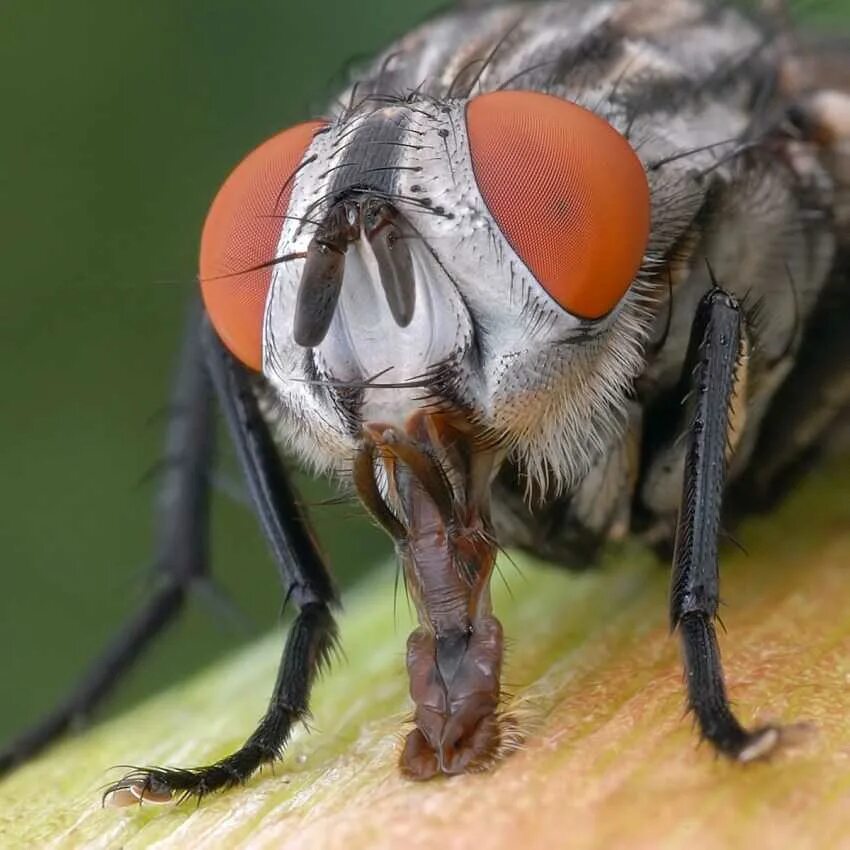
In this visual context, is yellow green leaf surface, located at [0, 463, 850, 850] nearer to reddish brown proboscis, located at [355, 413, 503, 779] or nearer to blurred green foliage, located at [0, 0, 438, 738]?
reddish brown proboscis, located at [355, 413, 503, 779]

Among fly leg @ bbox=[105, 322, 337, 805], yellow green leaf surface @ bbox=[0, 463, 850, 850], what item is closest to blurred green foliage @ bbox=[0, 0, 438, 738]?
yellow green leaf surface @ bbox=[0, 463, 850, 850]

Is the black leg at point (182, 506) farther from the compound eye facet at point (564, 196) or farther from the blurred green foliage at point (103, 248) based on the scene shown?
the compound eye facet at point (564, 196)

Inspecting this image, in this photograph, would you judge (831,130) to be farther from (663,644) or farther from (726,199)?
(663,644)

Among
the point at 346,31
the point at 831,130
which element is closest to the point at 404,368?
the point at 831,130

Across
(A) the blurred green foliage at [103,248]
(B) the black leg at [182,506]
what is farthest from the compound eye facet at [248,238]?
(A) the blurred green foliage at [103,248]

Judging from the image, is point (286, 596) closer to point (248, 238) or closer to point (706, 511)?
point (248, 238)
